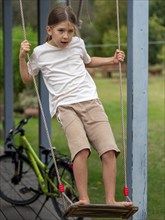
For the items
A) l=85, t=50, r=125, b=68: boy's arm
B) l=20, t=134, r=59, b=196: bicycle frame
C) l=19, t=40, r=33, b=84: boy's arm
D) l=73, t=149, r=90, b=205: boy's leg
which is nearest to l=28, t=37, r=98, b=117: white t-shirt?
l=19, t=40, r=33, b=84: boy's arm

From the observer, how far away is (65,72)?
197 inches

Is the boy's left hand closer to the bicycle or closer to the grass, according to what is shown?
the bicycle

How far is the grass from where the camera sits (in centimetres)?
801

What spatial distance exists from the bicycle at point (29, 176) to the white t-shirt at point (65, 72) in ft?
4.66

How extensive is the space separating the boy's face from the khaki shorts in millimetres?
459

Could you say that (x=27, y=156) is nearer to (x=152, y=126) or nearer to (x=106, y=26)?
(x=152, y=126)

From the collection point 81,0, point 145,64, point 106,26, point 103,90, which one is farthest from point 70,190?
point 106,26

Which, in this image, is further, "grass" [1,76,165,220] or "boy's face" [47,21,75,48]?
"grass" [1,76,165,220]

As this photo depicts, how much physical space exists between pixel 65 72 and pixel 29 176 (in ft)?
12.7

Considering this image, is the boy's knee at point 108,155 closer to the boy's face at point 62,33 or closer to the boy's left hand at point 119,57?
the boy's left hand at point 119,57

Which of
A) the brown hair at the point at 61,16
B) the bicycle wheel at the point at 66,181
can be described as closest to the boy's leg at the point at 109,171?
the brown hair at the point at 61,16

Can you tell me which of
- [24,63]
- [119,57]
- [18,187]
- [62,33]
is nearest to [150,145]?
[18,187]

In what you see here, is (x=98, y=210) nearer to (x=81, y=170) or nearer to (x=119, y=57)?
(x=81, y=170)

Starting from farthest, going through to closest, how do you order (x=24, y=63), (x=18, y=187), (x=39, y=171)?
(x=18, y=187) → (x=39, y=171) → (x=24, y=63)
